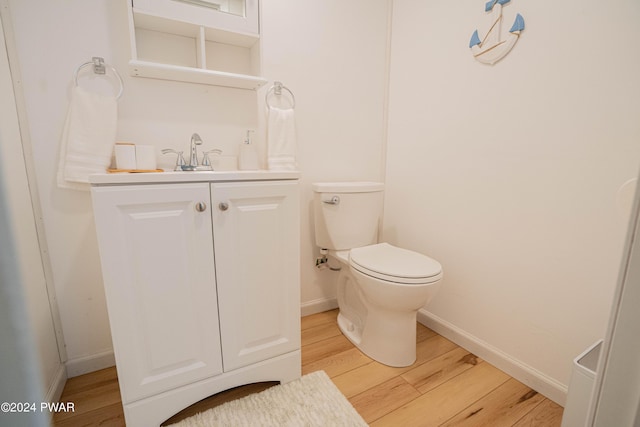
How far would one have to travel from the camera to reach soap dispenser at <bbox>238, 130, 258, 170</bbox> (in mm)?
1321

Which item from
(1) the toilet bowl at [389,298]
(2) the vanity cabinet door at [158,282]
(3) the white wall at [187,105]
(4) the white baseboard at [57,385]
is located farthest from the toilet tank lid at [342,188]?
(4) the white baseboard at [57,385]

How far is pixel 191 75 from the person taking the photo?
1163 mm

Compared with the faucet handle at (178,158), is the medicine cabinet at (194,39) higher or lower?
higher

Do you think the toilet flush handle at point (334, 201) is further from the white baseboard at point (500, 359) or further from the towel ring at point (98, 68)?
the towel ring at point (98, 68)

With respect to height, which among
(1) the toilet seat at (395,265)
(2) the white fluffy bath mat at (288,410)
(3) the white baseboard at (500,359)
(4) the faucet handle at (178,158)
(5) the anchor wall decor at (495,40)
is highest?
(5) the anchor wall decor at (495,40)

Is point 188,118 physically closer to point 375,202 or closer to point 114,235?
point 114,235

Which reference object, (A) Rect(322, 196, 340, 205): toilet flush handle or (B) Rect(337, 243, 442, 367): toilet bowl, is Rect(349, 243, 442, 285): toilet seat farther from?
(A) Rect(322, 196, 340, 205): toilet flush handle

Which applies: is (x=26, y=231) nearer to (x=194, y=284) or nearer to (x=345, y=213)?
(x=194, y=284)

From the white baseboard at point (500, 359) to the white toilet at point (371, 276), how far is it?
0.29 meters

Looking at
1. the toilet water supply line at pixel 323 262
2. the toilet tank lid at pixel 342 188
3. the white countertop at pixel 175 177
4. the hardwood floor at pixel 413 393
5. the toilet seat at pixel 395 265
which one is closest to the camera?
the white countertop at pixel 175 177

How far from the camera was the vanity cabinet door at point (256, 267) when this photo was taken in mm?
939

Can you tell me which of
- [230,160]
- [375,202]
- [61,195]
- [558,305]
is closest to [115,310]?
[61,195]

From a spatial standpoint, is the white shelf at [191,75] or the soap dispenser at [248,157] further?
the soap dispenser at [248,157]

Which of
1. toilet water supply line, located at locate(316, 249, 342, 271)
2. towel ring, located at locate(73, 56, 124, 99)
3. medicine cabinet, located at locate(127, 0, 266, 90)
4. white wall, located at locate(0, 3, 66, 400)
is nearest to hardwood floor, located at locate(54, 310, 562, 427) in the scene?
white wall, located at locate(0, 3, 66, 400)
